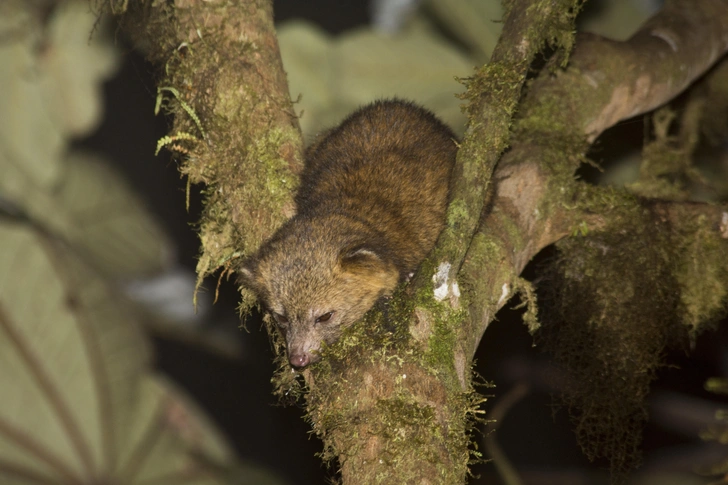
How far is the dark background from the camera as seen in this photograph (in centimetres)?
716

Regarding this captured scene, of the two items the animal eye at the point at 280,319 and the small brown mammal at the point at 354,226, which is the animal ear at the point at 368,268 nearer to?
the small brown mammal at the point at 354,226

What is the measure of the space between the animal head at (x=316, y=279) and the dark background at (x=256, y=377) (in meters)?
3.18

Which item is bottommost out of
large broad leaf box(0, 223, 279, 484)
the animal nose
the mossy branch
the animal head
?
large broad leaf box(0, 223, 279, 484)

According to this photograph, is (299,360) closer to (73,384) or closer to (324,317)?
(324,317)

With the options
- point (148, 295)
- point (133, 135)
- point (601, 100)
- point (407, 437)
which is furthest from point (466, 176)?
point (133, 135)

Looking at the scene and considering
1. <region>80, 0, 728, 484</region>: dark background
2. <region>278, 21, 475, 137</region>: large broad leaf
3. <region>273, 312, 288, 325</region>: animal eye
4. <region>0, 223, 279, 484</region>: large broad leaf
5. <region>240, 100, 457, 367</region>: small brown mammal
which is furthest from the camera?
<region>80, 0, 728, 484</region>: dark background

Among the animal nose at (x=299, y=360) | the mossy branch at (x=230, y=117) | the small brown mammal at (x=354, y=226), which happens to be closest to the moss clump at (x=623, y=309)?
the small brown mammal at (x=354, y=226)

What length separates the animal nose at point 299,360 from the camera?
11.3ft

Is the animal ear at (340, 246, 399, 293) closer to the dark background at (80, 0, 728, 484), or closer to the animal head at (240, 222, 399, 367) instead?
the animal head at (240, 222, 399, 367)

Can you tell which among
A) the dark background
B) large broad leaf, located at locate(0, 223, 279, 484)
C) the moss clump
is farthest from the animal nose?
the dark background

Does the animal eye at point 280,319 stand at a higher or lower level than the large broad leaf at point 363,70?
lower

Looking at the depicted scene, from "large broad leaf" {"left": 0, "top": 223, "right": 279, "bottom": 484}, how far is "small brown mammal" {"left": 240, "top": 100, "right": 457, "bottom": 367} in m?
3.16

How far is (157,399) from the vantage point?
273 inches

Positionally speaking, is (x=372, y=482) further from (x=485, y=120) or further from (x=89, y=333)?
(x=89, y=333)
